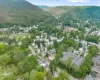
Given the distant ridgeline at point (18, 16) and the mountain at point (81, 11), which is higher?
the distant ridgeline at point (18, 16)

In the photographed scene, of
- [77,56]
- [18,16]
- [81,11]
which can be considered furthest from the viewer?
[81,11]

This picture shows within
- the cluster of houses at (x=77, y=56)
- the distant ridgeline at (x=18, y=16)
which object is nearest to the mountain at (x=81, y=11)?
the distant ridgeline at (x=18, y=16)

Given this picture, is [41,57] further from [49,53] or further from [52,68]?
[52,68]

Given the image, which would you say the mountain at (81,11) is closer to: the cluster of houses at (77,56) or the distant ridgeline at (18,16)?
the distant ridgeline at (18,16)

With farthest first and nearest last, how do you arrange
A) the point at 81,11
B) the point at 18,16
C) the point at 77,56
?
the point at 81,11, the point at 18,16, the point at 77,56

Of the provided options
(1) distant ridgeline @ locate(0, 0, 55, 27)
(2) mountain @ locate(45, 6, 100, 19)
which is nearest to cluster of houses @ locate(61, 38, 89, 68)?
(1) distant ridgeline @ locate(0, 0, 55, 27)

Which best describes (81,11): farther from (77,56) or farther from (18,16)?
(77,56)

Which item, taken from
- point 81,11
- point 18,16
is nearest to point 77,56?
point 18,16

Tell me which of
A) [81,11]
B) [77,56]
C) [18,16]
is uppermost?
[77,56]

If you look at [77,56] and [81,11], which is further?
[81,11]
